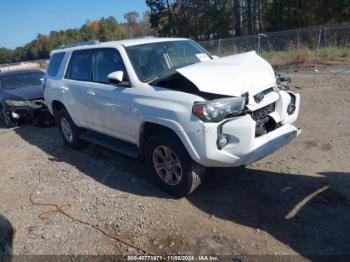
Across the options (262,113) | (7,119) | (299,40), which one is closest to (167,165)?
(262,113)

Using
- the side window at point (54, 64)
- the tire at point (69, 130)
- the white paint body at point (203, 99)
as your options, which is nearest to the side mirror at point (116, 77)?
the white paint body at point (203, 99)

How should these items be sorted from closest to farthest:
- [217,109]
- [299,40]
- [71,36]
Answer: [217,109], [299,40], [71,36]

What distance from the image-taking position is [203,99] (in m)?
3.87

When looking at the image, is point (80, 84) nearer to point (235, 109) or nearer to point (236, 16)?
point (235, 109)

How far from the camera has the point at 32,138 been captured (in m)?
8.45

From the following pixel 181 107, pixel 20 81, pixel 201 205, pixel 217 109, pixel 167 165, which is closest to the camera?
pixel 217 109

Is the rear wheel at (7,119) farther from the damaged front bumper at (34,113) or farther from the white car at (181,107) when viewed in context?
the white car at (181,107)

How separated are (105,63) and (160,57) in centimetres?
91

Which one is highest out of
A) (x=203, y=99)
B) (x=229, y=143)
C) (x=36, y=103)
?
(x=203, y=99)

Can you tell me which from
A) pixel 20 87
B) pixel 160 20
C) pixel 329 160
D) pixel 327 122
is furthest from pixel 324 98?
pixel 160 20

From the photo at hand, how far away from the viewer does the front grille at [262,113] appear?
412 cm

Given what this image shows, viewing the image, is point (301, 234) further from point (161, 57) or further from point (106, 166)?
point (106, 166)

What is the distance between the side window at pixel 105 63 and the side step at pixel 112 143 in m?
0.94

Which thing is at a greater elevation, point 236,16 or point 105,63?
point 236,16
